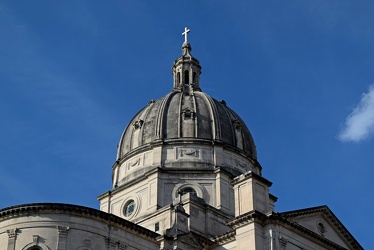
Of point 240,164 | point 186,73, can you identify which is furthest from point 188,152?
point 186,73

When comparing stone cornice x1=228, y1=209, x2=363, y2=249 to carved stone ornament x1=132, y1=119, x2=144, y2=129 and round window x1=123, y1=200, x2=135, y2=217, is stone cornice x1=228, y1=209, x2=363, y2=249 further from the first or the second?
carved stone ornament x1=132, y1=119, x2=144, y2=129

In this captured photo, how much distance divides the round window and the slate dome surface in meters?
4.69

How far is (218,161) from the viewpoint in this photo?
5847 centimetres

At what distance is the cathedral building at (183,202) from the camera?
44531mm

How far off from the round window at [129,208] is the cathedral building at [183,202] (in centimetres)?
9

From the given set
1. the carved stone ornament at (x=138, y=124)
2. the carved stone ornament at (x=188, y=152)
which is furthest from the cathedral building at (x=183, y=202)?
the carved stone ornament at (x=188, y=152)

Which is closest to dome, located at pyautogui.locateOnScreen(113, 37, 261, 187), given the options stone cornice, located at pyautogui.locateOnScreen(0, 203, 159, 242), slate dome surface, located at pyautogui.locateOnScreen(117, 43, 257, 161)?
slate dome surface, located at pyautogui.locateOnScreen(117, 43, 257, 161)

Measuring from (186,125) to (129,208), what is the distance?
857 centimetres

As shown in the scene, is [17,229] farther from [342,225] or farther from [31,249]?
[342,225]

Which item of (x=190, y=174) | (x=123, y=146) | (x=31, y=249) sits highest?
(x=123, y=146)

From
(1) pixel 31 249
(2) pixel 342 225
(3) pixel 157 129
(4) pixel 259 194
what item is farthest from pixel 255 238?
(3) pixel 157 129

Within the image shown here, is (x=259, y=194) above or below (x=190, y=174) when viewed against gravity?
below

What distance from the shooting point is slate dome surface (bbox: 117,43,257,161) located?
2367 inches

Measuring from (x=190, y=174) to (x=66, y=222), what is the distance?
14679 mm
